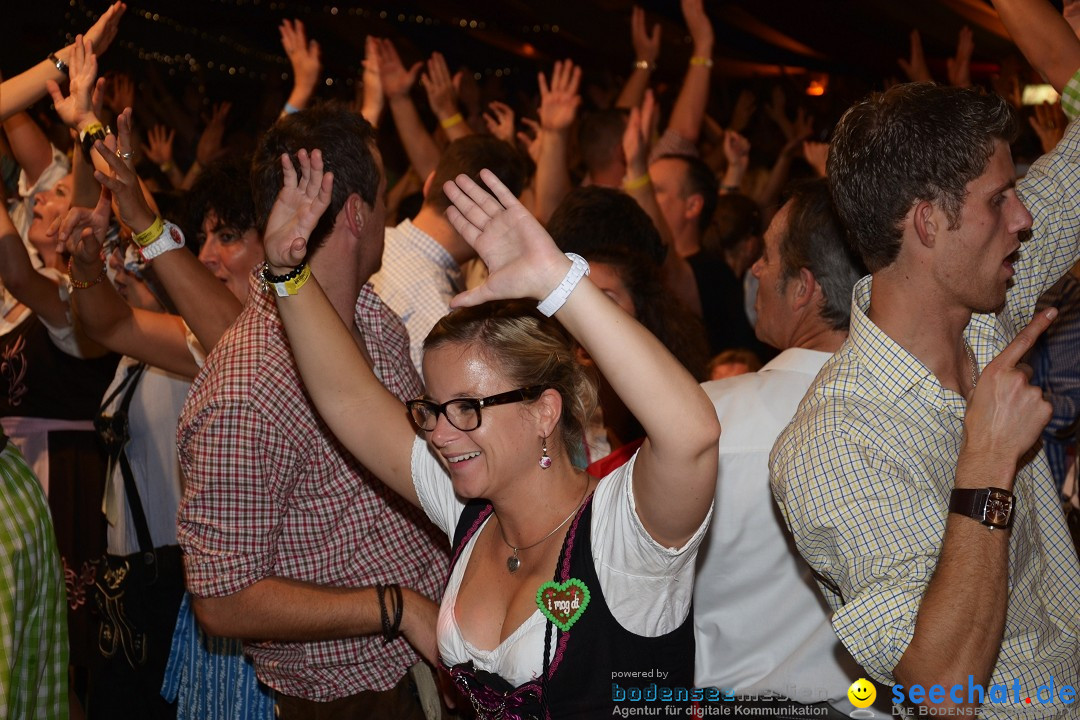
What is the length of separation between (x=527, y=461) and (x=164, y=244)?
1.17 meters

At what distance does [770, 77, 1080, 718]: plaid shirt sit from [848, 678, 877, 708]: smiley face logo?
0.15 meters

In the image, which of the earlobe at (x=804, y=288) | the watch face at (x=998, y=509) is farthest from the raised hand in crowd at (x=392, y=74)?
the watch face at (x=998, y=509)

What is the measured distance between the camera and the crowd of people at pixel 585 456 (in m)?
1.45

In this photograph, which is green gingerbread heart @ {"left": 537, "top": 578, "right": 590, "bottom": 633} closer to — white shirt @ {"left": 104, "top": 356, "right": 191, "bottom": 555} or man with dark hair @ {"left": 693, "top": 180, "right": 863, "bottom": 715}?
man with dark hair @ {"left": 693, "top": 180, "right": 863, "bottom": 715}

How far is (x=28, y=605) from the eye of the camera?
6.64 ft

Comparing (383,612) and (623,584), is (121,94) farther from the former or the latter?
(623,584)

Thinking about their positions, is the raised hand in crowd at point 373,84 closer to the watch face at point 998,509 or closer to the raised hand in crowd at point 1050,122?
the raised hand in crowd at point 1050,122

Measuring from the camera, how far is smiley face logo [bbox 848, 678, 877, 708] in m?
1.73

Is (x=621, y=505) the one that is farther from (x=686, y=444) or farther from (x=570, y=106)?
(x=570, y=106)

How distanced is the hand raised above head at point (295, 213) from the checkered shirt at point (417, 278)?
1.31 metres

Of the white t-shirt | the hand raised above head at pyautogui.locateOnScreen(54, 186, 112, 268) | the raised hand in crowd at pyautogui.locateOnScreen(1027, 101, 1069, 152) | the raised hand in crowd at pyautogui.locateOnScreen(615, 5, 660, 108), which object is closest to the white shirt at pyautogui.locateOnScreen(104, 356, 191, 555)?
the hand raised above head at pyautogui.locateOnScreen(54, 186, 112, 268)

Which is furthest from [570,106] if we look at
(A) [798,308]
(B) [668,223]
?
(A) [798,308]

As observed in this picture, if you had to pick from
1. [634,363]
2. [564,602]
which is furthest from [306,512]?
[634,363]

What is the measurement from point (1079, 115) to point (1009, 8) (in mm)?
333
